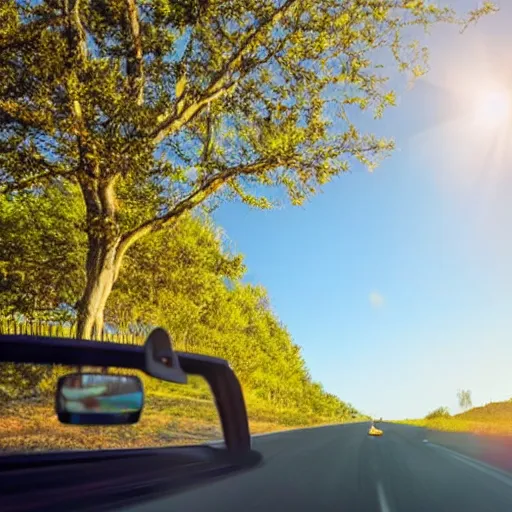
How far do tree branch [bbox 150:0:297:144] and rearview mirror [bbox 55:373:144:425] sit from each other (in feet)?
49.6

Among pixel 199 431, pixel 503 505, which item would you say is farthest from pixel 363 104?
pixel 199 431

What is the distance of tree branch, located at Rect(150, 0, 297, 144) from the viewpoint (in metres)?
16.5

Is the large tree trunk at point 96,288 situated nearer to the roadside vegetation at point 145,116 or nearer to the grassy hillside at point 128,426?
the roadside vegetation at point 145,116

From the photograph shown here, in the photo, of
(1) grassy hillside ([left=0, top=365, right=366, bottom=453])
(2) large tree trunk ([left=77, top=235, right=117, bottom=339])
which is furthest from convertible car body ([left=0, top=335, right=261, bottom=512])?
(2) large tree trunk ([left=77, top=235, right=117, bottom=339])

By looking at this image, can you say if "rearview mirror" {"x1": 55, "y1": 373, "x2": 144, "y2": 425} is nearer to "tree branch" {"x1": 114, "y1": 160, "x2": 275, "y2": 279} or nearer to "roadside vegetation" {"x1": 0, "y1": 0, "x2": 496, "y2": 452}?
"roadside vegetation" {"x1": 0, "y1": 0, "x2": 496, "y2": 452}

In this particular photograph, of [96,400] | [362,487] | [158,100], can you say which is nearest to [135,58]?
[158,100]

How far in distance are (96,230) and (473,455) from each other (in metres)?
12.5

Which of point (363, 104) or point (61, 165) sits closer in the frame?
point (61, 165)

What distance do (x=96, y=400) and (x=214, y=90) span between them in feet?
53.8

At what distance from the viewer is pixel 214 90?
17812 millimetres

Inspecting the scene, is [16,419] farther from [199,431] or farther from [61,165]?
[61,165]

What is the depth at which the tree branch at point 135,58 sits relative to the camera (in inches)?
661

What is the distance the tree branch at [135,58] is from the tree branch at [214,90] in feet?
2.96

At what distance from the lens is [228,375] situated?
309cm
